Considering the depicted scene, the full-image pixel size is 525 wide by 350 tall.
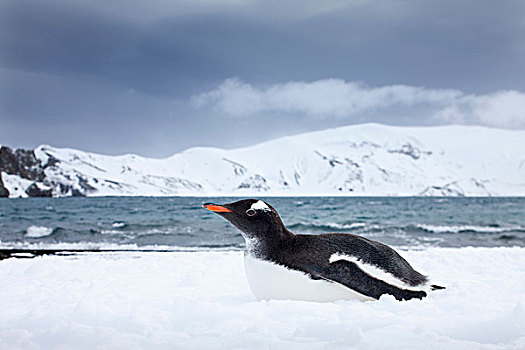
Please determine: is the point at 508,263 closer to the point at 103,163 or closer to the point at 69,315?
the point at 69,315

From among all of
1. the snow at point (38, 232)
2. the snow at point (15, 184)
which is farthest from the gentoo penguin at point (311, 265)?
the snow at point (15, 184)

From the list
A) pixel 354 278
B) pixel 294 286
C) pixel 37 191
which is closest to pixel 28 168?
pixel 37 191

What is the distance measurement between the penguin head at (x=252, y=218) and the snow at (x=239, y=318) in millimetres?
409

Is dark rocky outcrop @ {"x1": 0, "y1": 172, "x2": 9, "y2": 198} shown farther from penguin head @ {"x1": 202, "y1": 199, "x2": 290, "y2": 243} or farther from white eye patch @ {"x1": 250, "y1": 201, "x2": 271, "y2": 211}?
white eye patch @ {"x1": 250, "y1": 201, "x2": 271, "y2": 211}

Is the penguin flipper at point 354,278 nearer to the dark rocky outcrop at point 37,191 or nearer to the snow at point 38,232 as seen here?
the snow at point 38,232

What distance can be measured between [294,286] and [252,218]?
19.0 inches

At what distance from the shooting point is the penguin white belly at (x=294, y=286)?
2.62 meters

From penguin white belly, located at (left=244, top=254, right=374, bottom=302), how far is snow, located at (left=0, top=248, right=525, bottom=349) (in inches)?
3.0

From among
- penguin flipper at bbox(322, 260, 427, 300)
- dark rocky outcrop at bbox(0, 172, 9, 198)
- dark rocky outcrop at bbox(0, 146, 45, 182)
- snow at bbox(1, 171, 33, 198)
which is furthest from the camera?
dark rocky outcrop at bbox(0, 146, 45, 182)

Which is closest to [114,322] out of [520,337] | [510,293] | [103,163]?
[520,337]

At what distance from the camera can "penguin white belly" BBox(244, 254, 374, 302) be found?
2.62 m

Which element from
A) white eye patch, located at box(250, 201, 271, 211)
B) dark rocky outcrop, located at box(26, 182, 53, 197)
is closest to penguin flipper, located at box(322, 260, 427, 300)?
white eye patch, located at box(250, 201, 271, 211)

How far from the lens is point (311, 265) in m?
2.63

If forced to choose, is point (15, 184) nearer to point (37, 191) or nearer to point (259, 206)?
point (37, 191)
